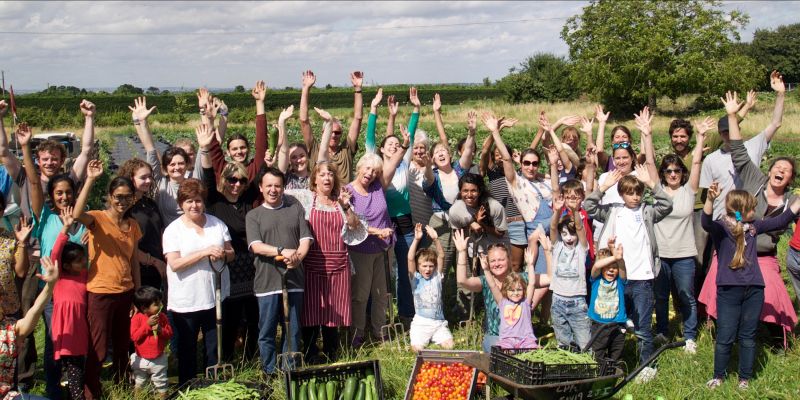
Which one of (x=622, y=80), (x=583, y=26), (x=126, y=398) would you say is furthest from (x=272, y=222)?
(x=583, y=26)

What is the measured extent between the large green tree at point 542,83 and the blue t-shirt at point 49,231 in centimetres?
5763

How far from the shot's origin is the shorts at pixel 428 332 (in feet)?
21.1

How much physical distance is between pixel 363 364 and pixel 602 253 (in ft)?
7.35

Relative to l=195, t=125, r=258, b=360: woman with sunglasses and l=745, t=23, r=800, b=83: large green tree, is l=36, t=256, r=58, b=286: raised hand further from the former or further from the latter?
l=745, t=23, r=800, b=83: large green tree

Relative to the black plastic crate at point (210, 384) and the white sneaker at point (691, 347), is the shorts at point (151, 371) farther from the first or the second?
the white sneaker at point (691, 347)

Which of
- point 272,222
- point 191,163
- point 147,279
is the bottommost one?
point 147,279

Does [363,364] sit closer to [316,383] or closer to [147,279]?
[316,383]

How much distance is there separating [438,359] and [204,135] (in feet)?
9.26

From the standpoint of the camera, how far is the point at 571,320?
20.1ft

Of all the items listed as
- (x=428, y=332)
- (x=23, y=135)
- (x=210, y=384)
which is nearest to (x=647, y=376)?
(x=428, y=332)

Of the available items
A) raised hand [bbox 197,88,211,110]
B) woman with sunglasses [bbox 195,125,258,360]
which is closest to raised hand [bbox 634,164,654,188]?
woman with sunglasses [bbox 195,125,258,360]

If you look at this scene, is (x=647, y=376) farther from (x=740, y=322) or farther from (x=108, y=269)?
(x=108, y=269)

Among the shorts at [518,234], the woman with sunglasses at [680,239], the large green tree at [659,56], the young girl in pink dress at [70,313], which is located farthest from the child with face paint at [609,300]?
the large green tree at [659,56]

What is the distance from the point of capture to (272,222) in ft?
19.1
